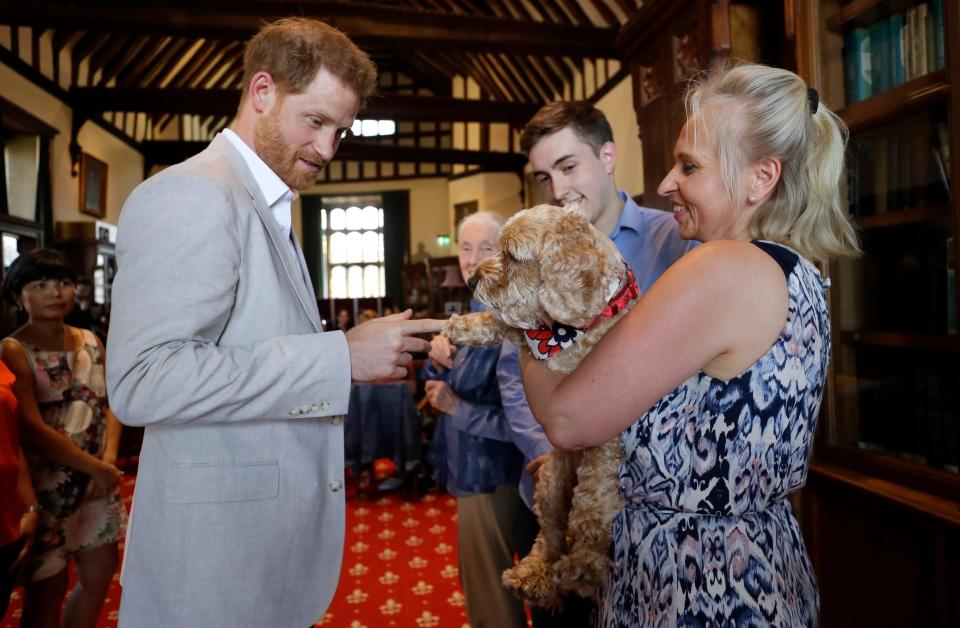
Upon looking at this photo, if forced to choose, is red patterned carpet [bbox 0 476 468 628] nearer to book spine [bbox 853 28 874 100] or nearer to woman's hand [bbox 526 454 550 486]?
woman's hand [bbox 526 454 550 486]

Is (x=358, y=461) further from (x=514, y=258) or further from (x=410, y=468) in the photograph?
(x=514, y=258)

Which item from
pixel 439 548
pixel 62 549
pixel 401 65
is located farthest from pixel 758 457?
pixel 401 65

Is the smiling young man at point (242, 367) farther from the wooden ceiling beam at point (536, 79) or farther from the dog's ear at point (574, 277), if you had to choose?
the wooden ceiling beam at point (536, 79)

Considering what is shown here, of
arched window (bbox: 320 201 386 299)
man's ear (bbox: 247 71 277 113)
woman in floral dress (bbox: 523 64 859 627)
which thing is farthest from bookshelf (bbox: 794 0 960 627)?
arched window (bbox: 320 201 386 299)

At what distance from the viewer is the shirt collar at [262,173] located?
141 centimetres

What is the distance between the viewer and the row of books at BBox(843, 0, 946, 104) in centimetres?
204

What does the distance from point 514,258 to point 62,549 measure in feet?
7.40

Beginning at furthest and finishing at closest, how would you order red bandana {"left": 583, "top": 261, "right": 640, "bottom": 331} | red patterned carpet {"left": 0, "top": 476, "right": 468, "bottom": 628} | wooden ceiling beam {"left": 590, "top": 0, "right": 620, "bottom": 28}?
wooden ceiling beam {"left": 590, "top": 0, "right": 620, "bottom": 28}
red patterned carpet {"left": 0, "top": 476, "right": 468, "bottom": 628}
red bandana {"left": 583, "top": 261, "right": 640, "bottom": 331}

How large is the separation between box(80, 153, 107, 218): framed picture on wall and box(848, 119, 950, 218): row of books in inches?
455

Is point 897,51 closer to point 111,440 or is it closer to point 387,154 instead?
point 111,440

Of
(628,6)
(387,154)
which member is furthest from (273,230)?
(387,154)

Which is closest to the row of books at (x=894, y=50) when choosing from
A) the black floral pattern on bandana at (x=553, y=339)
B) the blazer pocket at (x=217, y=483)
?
the black floral pattern on bandana at (x=553, y=339)

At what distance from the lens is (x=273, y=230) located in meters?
1.32

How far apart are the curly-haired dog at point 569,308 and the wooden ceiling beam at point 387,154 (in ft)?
41.2
